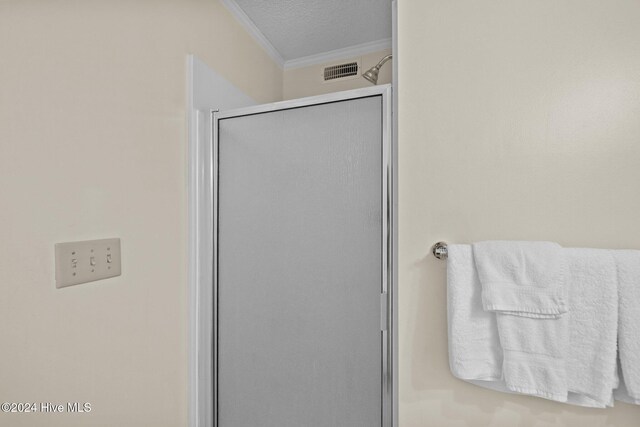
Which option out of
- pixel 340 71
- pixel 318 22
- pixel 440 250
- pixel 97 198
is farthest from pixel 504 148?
pixel 340 71

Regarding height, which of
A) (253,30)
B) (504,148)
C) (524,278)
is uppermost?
(253,30)

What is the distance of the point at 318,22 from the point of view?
1597mm

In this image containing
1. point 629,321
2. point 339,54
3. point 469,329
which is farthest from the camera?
point 339,54

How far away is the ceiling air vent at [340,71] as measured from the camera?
6.23ft

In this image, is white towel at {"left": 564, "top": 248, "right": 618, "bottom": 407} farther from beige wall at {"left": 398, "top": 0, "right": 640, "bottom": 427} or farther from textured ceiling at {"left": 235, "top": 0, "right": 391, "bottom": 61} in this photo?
textured ceiling at {"left": 235, "top": 0, "right": 391, "bottom": 61}

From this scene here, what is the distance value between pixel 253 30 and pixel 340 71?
22.9 inches

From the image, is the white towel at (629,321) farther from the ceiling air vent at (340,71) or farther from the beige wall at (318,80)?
the ceiling air vent at (340,71)

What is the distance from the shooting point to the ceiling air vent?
190 cm

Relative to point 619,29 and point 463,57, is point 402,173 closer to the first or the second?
point 463,57

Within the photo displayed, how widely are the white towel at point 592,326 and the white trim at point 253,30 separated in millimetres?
1613

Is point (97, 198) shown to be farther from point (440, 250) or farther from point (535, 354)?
point (535, 354)

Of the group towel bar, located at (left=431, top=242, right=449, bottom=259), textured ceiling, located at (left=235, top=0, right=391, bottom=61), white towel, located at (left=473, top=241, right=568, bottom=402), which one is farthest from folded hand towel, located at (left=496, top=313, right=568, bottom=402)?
textured ceiling, located at (left=235, top=0, right=391, bottom=61)

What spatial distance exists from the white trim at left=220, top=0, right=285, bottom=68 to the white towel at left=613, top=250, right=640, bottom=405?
169 centimetres

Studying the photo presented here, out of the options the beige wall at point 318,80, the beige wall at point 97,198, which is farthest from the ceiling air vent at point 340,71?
the beige wall at point 97,198
